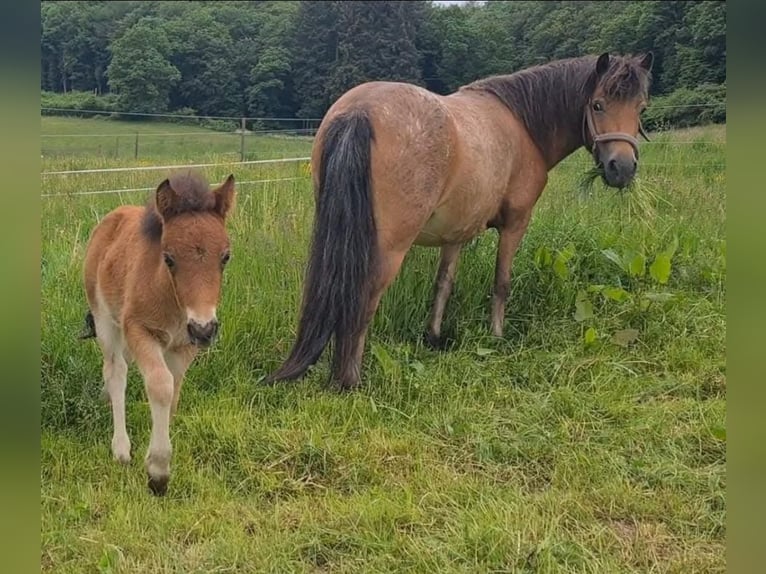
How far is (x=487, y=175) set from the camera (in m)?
4.86

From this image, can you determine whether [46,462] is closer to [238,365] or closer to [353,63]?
[238,365]

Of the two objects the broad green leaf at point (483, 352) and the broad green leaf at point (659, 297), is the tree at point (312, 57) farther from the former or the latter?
the broad green leaf at point (483, 352)

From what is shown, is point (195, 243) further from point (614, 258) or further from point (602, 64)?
point (614, 258)

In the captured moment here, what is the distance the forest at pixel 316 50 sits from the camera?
40.7ft

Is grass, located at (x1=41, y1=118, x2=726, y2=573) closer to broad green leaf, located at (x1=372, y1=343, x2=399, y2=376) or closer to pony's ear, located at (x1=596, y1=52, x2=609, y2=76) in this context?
broad green leaf, located at (x1=372, y1=343, x2=399, y2=376)

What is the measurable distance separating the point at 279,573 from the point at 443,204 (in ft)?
9.18

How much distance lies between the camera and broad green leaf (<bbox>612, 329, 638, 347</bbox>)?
4916 mm

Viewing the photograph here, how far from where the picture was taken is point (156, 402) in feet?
9.44

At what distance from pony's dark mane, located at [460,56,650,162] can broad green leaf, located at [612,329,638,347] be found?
1580 mm

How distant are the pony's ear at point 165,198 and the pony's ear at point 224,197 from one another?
0.61 feet

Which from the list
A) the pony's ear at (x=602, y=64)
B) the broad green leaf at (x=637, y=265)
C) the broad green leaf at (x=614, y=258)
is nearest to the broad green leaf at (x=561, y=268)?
the broad green leaf at (x=614, y=258)

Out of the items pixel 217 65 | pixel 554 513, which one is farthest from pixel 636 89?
pixel 217 65

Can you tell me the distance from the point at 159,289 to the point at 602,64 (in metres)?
3.74

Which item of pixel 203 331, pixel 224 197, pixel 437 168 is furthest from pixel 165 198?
pixel 437 168
